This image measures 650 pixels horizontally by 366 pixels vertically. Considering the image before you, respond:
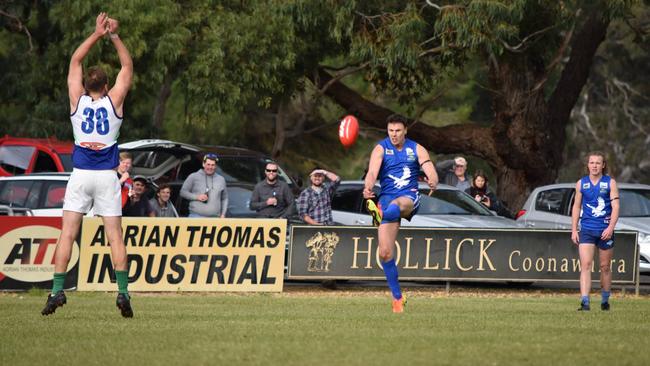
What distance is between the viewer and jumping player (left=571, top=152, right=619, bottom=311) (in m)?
15.5

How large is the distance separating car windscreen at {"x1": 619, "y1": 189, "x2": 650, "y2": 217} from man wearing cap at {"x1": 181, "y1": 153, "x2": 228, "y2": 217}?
6513 mm

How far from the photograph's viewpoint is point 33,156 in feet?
85.4

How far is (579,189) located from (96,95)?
6283 mm

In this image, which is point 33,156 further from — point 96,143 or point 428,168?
point 96,143

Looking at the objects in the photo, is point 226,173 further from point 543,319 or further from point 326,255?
point 543,319

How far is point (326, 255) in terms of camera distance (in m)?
19.7

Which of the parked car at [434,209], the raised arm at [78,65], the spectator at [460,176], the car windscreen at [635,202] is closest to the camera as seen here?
the raised arm at [78,65]

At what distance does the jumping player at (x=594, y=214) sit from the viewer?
15.5 metres

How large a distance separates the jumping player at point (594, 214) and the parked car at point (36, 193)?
8505mm

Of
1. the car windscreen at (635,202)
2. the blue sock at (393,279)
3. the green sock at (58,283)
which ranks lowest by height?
the green sock at (58,283)

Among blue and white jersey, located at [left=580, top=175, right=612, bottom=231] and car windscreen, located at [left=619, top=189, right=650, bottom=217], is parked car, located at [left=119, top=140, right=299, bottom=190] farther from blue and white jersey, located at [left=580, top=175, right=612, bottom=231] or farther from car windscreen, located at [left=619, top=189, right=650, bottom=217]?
blue and white jersey, located at [left=580, top=175, right=612, bottom=231]

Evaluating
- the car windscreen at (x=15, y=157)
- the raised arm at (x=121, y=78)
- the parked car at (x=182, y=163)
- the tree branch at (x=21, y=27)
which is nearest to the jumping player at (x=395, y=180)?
the raised arm at (x=121, y=78)

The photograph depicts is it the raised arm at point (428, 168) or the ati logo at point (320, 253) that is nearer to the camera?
the raised arm at point (428, 168)

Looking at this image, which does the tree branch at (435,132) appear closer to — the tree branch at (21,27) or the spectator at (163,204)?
the tree branch at (21,27)
